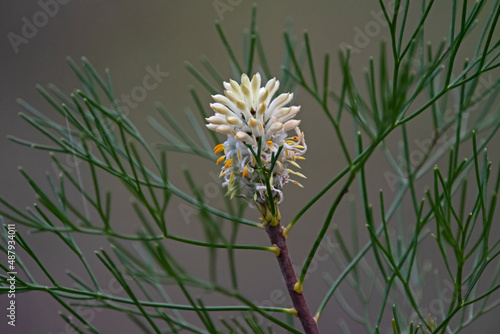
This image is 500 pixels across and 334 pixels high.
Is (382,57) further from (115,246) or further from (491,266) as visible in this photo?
(491,266)

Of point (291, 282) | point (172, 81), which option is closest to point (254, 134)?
point (291, 282)

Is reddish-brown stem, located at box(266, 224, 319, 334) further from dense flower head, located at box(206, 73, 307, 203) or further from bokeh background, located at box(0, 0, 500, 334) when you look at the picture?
bokeh background, located at box(0, 0, 500, 334)

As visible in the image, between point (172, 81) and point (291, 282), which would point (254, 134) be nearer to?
point (291, 282)

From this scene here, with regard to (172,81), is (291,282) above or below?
below

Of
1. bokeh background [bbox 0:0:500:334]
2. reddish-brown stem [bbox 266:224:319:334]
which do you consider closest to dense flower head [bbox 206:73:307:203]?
reddish-brown stem [bbox 266:224:319:334]

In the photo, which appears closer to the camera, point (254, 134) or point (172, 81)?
point (254, 134)

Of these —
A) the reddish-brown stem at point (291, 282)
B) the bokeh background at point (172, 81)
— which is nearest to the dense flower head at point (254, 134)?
the reddish-brown stem at point (291, 282)
